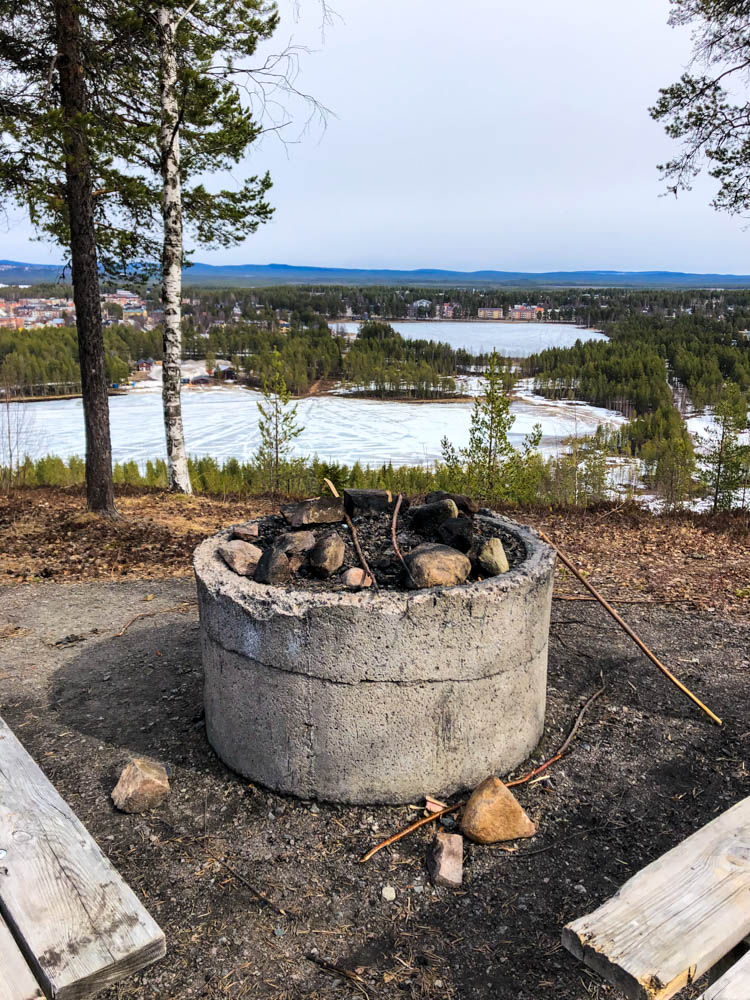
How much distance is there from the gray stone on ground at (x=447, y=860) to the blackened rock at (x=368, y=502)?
77.5 inches

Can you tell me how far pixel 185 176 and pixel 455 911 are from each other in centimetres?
1165

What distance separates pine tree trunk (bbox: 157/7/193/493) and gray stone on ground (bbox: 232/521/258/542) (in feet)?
24.8

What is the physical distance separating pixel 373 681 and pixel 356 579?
22.0 inches

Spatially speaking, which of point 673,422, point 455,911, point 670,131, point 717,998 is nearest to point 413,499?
point 455,911

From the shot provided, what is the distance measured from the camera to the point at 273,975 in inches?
90.0

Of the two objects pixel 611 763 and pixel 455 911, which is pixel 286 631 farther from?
pixel 611 763

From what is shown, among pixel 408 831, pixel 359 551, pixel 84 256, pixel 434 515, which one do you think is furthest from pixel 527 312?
pixel 408 831

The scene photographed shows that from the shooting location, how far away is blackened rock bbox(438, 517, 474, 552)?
368 cm

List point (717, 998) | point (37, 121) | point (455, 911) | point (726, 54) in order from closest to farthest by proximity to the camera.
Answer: point (717, 998) < point (455, 911) < point (37, 121) < point (726, 54)

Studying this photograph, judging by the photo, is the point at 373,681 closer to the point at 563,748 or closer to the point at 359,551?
the point at 359,551

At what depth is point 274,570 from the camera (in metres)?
3.37

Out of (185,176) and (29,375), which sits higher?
(185,176)

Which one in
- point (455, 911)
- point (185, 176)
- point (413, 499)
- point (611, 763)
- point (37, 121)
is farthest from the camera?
point (185, 176)

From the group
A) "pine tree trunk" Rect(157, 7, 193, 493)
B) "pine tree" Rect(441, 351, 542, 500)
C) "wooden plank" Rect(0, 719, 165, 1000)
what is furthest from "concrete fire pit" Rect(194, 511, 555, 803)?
"pine tree" Rect(441, 351, 542, 500)
